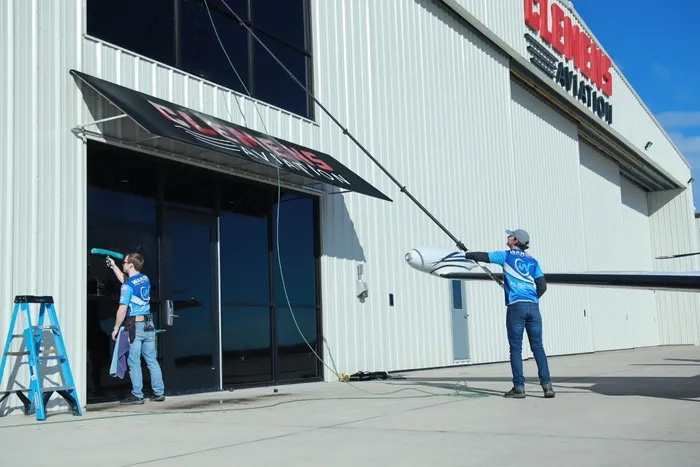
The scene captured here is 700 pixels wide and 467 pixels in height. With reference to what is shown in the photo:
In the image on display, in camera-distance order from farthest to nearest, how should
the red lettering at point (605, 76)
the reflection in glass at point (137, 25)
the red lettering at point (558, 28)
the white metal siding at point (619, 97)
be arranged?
the red lettering at point (605, 76) < the red lettering at point (558, 28) < the white metal siding at point (619, 97) < the reflection in glass at point (137, 25)

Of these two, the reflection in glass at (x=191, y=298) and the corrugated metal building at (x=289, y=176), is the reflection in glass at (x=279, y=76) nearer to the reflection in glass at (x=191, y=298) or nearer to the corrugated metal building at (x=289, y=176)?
the corrugated metal building at (x=289, y=176)

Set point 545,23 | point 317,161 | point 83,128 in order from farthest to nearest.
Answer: point 545,23 < point 317,161 < point 83,128

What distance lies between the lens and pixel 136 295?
8.20 meters

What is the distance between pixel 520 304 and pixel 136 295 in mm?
4230

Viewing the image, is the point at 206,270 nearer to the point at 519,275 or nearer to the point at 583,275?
the point at 519,275

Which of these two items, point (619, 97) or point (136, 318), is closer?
point (136, 318)

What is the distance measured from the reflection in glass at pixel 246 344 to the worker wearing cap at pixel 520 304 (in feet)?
12.4

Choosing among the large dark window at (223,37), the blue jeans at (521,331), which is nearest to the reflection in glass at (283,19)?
the large dark window at (223,37)

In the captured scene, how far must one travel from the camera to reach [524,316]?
783cm

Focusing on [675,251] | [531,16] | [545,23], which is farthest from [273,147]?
[675,251]

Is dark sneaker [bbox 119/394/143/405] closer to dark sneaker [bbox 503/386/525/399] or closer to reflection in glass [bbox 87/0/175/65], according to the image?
dark sneaker [bbox 503/386/525/399]

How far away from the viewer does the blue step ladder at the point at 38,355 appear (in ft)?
22.5

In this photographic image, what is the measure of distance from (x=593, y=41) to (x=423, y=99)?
13.7 m

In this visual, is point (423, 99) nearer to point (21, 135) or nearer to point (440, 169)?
point (440, 169)
